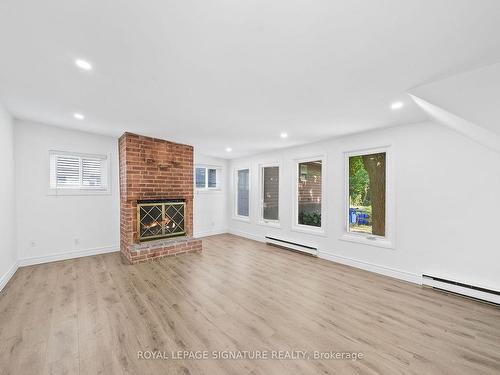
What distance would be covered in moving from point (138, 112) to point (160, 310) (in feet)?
8.56

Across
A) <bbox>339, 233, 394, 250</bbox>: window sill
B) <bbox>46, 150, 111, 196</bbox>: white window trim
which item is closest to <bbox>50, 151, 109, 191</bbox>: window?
<bbox>46, 150, 111, 196</bbox>: white window trim

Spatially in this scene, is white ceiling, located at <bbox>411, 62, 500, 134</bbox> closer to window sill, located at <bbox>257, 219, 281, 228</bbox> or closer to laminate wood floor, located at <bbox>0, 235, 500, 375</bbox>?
laminate wood floor, located at <bbox>0, 235, 500, 375</bbox>

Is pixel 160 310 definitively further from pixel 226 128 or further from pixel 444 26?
pixel 444 26

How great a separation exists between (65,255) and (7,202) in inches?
56.5

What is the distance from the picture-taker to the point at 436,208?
3.09 meters

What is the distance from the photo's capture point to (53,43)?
5.38ft

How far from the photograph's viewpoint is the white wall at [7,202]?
2957 millimetres

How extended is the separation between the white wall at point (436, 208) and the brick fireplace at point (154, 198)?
3.29m

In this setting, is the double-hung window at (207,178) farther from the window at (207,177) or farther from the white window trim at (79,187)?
the white window trim at (79,187)

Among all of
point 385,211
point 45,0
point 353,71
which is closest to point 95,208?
point 45,0

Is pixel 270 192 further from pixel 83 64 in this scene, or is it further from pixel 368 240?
pixel 83 64

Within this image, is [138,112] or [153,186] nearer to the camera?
[138,112]

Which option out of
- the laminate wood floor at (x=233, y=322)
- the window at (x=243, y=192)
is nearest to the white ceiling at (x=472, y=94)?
the laminate wood floor at (x=233, y=322)

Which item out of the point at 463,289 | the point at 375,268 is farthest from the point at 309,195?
the point at 463,289
